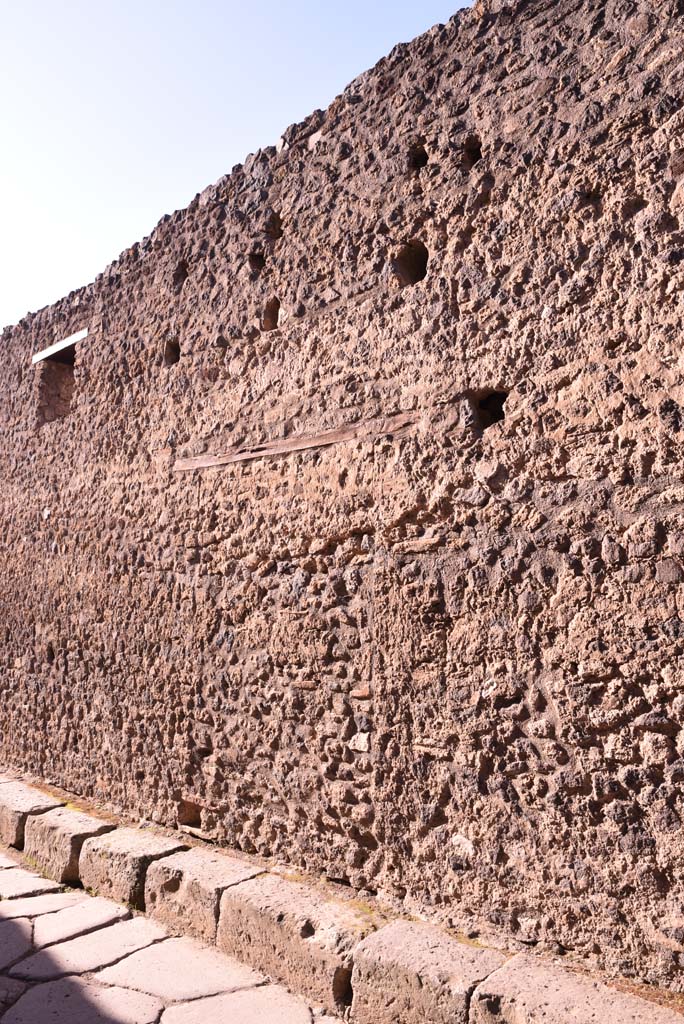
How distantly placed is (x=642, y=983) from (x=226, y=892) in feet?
4.93

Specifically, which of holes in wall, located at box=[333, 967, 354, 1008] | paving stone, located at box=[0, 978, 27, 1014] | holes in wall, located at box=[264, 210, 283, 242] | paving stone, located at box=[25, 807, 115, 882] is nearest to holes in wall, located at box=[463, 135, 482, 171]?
holes in wall, located at box=[264, 210, 283, 242]

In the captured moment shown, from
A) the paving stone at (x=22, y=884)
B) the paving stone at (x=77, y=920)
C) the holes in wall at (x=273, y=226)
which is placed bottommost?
the paving stone at (x=22, y=884)

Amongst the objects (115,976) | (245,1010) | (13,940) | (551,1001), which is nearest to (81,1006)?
(115,976)

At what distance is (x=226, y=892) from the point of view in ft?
10.1

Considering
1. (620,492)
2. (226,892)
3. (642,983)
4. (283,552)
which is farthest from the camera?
(283,552)

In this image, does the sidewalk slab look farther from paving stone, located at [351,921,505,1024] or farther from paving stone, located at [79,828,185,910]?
paving stone, located at [351,921,505,1024]

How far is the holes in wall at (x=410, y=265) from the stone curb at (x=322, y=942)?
215cm

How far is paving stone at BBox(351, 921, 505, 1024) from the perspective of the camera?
2.26 m

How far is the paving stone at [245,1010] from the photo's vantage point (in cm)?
254

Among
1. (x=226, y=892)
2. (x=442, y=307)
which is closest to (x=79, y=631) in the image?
(x=226, y=892)

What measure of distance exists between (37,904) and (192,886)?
2.81 feet

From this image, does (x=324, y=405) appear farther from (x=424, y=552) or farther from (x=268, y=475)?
(x=424, y=552)

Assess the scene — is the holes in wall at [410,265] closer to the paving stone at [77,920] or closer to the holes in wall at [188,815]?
the holes in wall at [188,815]

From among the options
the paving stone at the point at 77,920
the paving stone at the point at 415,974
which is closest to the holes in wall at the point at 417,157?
the paving stone at the point at 415,974
